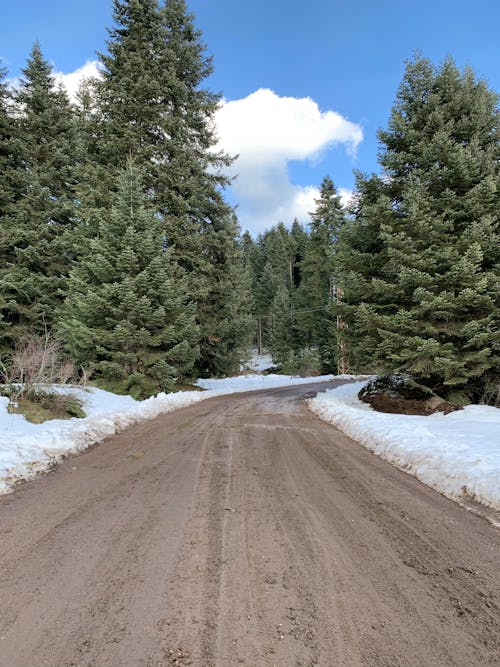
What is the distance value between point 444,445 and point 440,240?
6.05 metres

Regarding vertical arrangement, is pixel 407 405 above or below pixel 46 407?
below

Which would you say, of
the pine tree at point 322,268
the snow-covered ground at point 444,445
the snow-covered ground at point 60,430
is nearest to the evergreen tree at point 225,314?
the snow-covered ground at point 60,430

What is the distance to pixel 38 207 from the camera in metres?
18.3

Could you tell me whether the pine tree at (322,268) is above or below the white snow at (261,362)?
above

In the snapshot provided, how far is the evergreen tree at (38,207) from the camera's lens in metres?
17.1

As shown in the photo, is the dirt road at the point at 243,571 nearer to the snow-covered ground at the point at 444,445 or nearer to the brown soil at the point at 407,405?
the snow-covered ground at the point at 444,445

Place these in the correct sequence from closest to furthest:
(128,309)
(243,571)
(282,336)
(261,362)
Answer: (243,571) < (128,309) < (282,336) < (261,362)

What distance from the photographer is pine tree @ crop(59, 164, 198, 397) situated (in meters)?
12.2

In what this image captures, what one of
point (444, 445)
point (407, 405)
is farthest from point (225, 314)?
point (444, 445)

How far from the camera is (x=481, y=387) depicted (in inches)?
394

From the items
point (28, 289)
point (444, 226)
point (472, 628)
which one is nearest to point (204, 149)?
point (28, 289)

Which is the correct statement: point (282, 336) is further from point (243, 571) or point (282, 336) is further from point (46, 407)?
point (243, 571)

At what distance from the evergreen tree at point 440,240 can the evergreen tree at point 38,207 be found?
13.9 meters

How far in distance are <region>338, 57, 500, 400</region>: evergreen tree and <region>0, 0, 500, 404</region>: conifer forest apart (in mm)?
52
